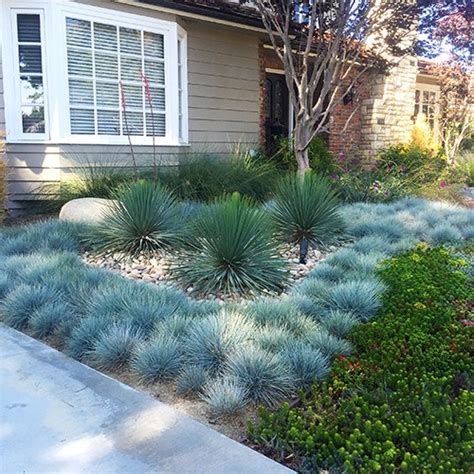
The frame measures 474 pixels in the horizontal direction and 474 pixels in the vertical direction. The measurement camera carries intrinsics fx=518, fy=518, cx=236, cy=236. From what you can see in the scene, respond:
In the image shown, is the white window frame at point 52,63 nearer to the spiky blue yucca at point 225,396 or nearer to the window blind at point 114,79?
the window blind at point 114,79

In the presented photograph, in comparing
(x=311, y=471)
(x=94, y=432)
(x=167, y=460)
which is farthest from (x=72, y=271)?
(x=311, y=471)

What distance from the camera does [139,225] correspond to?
5551 mm

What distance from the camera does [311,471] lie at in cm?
227

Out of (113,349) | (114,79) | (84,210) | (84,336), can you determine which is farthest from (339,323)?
(114,79)

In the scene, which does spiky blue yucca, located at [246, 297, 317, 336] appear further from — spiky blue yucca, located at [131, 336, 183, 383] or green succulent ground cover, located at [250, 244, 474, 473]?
spiky blue yucca, located at [131, 336, 183, 383]

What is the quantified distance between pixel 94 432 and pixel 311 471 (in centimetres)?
104

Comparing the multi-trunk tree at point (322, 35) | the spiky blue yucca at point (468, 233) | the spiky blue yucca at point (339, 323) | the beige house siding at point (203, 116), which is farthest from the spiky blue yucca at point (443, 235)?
the beige house siding at point (203, 116)

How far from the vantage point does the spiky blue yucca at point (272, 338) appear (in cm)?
321

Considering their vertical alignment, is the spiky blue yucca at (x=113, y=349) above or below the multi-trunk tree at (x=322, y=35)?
below

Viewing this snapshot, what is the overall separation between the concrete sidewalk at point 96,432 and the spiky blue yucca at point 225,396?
167mm

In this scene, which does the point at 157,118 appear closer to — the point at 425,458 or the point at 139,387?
the point at 139,387

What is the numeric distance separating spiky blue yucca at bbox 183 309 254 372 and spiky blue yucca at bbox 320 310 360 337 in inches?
23.4

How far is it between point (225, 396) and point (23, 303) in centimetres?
209

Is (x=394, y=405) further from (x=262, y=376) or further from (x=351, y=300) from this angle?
(x=351, y=300)
